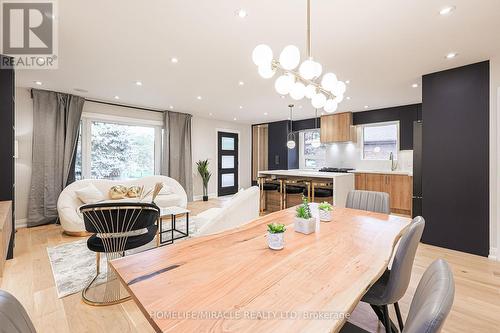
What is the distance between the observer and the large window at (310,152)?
7410mm

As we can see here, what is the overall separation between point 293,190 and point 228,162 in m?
3.74

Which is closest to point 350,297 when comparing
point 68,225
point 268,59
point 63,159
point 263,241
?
point 263,241

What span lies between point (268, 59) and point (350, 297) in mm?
1401

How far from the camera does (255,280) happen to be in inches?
39.3

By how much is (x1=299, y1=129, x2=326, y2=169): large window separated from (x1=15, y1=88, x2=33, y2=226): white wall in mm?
6994

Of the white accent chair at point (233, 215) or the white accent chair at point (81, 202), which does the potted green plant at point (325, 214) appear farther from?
the white accent chair at point (81, 202)

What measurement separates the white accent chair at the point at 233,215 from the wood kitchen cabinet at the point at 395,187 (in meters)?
4.14

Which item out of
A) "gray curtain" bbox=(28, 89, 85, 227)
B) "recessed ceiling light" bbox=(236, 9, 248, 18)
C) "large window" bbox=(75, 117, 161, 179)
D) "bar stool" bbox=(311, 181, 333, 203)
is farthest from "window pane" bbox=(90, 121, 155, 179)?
"recessed ceiling light" bbox=(236, 9, 248, 18)

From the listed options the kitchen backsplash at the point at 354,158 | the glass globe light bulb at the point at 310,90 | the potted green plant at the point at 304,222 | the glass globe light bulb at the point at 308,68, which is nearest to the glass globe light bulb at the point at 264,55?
the glass globe light bulb at the point at 308,68

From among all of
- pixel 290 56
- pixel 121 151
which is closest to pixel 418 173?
pixel 290 56

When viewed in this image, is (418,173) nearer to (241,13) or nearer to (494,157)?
(494,157)

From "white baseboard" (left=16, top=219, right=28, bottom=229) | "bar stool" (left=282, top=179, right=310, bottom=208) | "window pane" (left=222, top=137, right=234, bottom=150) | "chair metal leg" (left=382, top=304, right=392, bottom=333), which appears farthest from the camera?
"window pane" (left=222, top=137, right=234, bottom=150)

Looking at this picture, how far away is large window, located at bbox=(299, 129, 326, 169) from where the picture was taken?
7.41m

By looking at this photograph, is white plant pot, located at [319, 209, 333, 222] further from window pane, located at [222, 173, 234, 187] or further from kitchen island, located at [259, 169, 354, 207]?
window pane, located at [222, 173, 234, 187]
